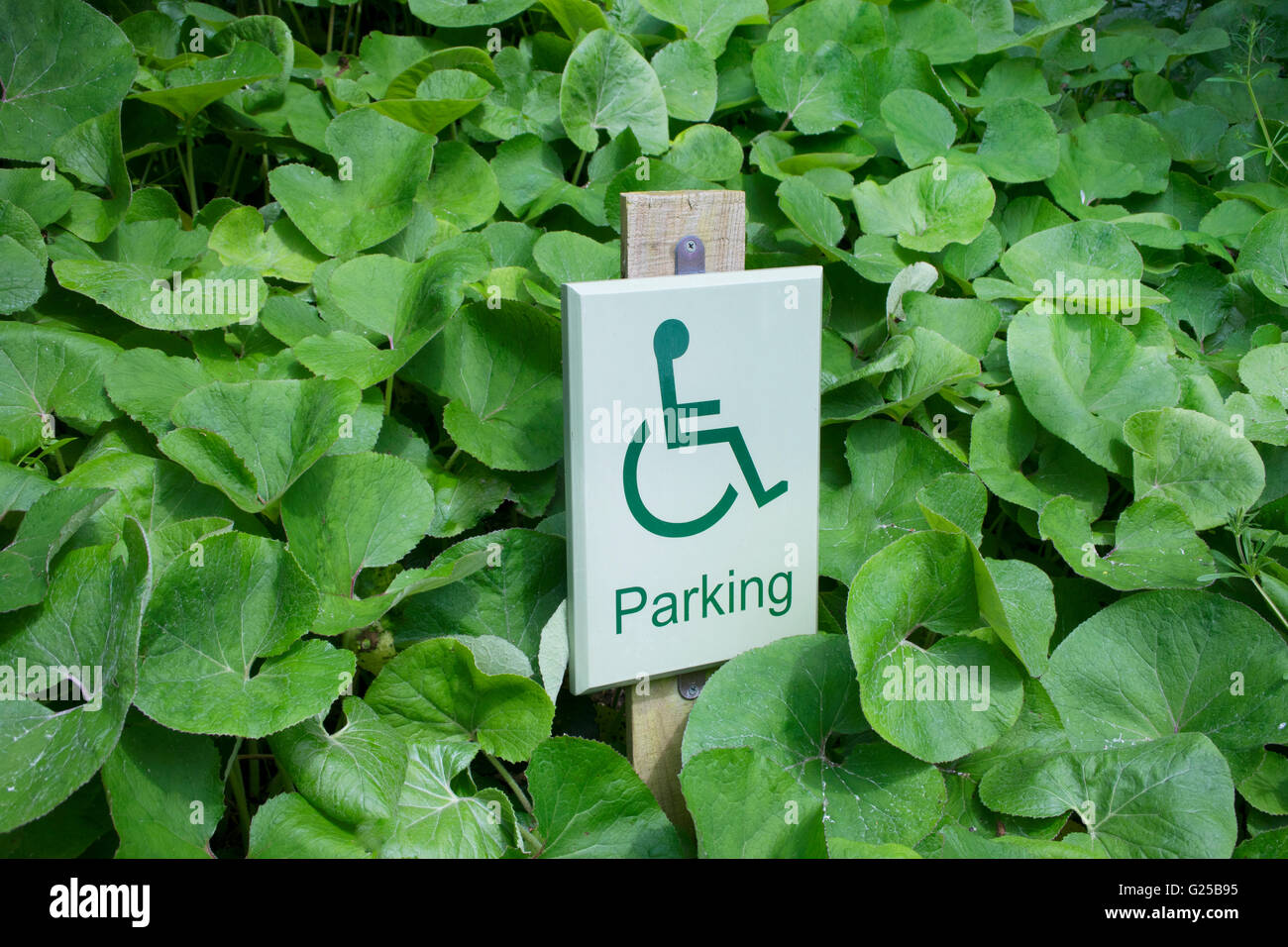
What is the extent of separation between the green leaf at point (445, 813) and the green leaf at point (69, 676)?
0.26 metres

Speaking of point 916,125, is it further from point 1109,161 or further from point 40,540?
point 40,540

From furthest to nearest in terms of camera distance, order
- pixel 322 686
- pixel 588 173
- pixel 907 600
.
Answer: pixel 588 173 → pixel 907 600 → pixel 322 686

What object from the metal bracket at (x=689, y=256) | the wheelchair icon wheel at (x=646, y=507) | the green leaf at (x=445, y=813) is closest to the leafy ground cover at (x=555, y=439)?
the green leaf at (x=445, y=813)

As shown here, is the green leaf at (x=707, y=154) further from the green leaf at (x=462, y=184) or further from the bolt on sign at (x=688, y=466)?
the bolt on sign at (x=688, y=466)

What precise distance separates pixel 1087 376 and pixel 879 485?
35 centimetres

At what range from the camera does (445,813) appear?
3.20ft

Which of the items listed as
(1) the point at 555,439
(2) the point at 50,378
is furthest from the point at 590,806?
(2) the point at 50,378

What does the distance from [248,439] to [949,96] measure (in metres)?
1.32

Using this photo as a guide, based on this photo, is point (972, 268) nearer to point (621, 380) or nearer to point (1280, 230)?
point (1280, 230)

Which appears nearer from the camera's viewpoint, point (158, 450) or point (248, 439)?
point (248, 439)

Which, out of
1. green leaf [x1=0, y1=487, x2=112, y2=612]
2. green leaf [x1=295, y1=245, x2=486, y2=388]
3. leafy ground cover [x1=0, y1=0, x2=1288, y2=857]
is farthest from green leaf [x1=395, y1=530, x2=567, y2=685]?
green leaf [x1=0, y1=487, x2=112, y2=612]

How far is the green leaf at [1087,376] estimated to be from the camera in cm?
133

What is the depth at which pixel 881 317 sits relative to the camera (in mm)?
1492

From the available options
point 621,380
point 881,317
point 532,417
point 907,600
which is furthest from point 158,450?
point 881,317
